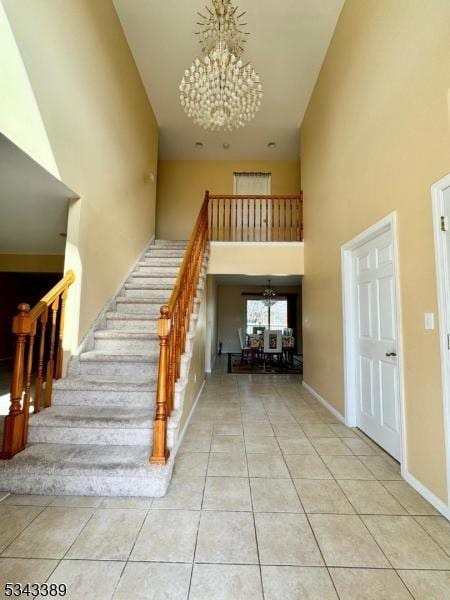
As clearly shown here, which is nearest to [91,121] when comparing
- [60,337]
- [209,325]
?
[60,337]

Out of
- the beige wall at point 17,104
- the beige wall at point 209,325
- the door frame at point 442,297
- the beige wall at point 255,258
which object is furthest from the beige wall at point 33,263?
the door frame at point 442,297

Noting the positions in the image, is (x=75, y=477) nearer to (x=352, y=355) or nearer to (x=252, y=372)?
(x=352, y=355)

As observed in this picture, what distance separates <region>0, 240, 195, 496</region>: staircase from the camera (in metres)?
1.96

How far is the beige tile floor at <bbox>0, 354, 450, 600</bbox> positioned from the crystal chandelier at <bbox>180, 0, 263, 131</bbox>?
12.3 ft

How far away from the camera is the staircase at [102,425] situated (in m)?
1.96

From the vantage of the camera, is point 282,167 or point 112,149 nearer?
point 112,149

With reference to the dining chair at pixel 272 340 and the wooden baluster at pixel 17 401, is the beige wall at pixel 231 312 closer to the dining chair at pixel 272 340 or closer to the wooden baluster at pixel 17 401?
the dining chair at pixel 272 340

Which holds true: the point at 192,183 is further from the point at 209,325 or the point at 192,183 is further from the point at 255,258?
the point at 209,325

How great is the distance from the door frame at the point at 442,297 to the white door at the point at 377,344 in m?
0.54

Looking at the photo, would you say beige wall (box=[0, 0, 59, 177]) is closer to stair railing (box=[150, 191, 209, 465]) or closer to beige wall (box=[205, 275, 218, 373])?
stair railing (box=[150, 191, 209, 465])

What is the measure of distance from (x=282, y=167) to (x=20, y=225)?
5930mm

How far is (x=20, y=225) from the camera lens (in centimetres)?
384

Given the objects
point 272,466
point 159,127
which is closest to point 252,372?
point 272,466

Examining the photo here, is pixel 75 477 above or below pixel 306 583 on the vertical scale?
above
